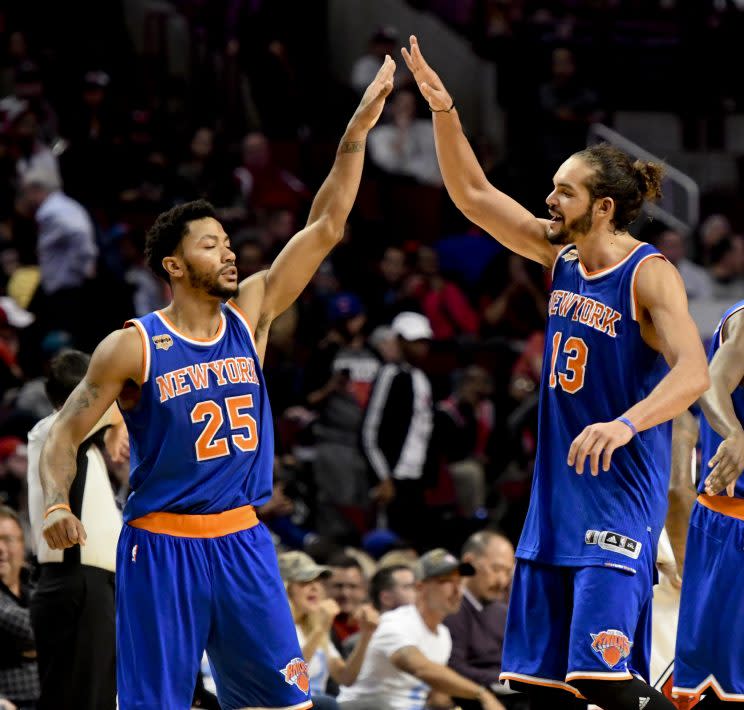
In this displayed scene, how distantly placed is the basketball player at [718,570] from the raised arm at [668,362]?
1.36 feet

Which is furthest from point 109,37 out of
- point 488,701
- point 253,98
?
point 488,701

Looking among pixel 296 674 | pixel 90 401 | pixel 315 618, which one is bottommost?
pixel 315 618

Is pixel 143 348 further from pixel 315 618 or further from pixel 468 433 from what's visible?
pixel 468 433

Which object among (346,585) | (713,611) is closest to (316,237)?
(713,611)

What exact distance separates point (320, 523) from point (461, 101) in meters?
8.13

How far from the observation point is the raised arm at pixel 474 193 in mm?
5906

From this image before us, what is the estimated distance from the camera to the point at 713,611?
567cm

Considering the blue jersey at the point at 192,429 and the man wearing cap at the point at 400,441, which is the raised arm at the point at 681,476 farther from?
the man wearing cap at the point at 400,441

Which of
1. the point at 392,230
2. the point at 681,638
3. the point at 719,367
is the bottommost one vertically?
the point at 681,638

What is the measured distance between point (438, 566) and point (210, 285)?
3091 mm

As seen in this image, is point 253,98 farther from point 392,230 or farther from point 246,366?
point 246,366

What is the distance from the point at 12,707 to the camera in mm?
7012

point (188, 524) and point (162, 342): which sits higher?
point (162, 342)

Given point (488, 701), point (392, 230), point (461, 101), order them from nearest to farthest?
point (488, 701) < point (392, 230) < point (461, 101)
